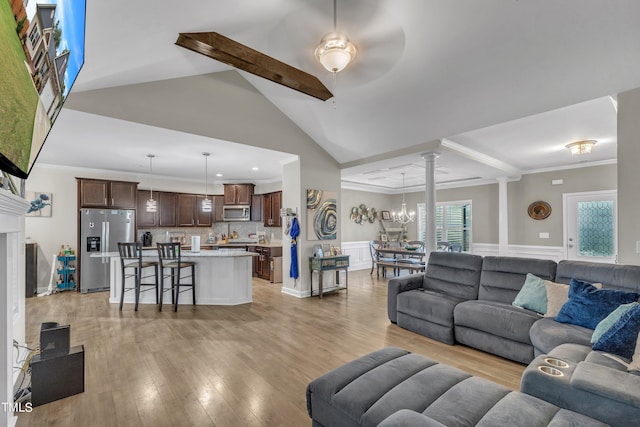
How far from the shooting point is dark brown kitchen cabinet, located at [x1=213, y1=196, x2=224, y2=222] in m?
7.98

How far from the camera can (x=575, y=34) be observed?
2.58 m

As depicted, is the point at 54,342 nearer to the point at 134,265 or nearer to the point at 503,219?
the point at 134,265

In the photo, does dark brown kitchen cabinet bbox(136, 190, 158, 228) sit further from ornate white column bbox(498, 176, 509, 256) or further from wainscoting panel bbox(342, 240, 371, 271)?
ornate white column bbox(498, 176, 509, 256)

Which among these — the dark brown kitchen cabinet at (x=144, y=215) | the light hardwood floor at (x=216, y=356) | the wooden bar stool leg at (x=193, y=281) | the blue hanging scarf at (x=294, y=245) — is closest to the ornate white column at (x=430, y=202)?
the light hardwood floor at (x=216, y=356)

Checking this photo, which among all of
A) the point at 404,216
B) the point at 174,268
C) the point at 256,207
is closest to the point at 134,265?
the point at 174,268

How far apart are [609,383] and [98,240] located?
7530 mm

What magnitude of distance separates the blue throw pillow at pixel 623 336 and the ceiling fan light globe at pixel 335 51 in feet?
9.66

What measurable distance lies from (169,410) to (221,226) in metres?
6.53

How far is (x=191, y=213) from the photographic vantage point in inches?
302

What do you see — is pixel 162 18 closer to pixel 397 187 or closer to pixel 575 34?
pixel 575 34

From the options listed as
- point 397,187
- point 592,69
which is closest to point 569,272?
point 592,69

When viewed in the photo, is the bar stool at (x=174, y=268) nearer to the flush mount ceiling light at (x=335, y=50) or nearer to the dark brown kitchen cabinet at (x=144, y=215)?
the dark brown kitchen cabinet at (x=144, y=215)

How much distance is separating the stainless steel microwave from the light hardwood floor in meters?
3.41

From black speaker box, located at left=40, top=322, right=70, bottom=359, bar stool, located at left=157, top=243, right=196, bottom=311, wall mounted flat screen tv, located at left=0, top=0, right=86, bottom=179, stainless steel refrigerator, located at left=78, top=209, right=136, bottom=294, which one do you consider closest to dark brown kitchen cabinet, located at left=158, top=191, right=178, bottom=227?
stainless steel refrigerator, located at left=78, top=209, right=136, bottom=294
